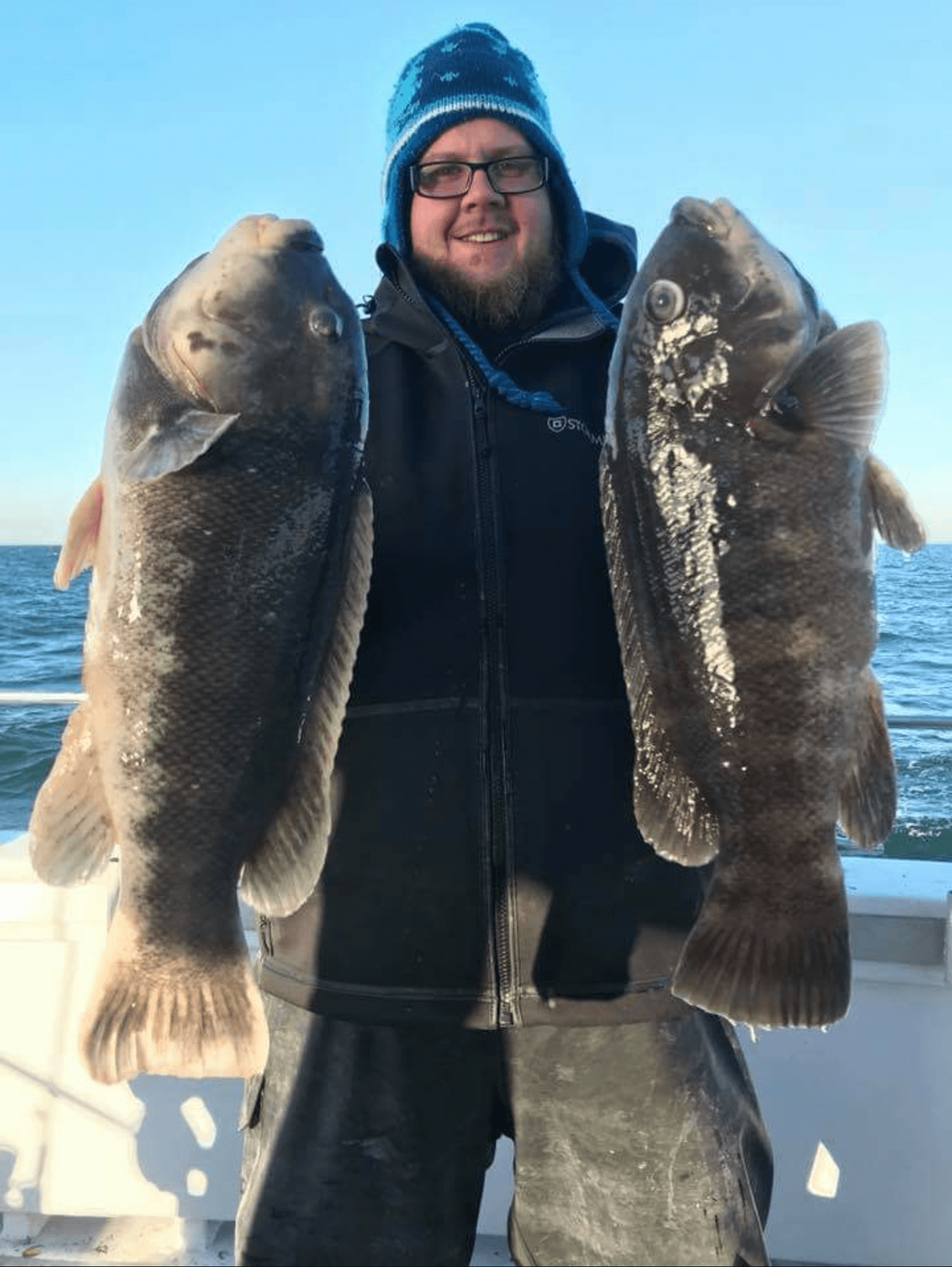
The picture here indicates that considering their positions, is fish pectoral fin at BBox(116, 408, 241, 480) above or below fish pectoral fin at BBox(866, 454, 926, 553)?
above

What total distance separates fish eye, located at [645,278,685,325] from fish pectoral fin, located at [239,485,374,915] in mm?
762

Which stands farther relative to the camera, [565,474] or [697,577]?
[565,474]

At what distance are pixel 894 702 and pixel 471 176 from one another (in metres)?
11.1

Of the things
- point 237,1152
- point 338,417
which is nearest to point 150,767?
point 338,417

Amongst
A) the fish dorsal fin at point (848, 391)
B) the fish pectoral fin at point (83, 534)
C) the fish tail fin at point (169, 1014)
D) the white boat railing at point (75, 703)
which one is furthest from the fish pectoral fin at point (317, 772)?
the white boat railing at point (75, 703)

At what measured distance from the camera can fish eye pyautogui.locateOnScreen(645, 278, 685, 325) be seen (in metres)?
2.27

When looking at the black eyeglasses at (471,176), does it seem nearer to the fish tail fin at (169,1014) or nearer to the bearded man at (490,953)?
the bearded man at (490,953)

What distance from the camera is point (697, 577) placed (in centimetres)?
220

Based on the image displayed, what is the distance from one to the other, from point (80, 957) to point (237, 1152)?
93 centimetres

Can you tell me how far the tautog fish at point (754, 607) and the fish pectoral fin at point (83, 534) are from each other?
114cm

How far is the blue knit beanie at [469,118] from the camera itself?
305cm

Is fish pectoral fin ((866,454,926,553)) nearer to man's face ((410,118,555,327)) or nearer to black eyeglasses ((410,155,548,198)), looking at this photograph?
man's face ((410,118,555,327))

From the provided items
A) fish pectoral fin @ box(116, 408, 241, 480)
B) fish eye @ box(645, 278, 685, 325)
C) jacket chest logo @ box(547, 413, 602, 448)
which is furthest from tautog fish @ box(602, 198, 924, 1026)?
fish pectoral fin @ box(116, 408, 241, 480)

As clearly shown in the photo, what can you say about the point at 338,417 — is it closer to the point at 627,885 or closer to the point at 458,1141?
the point at 627,885
